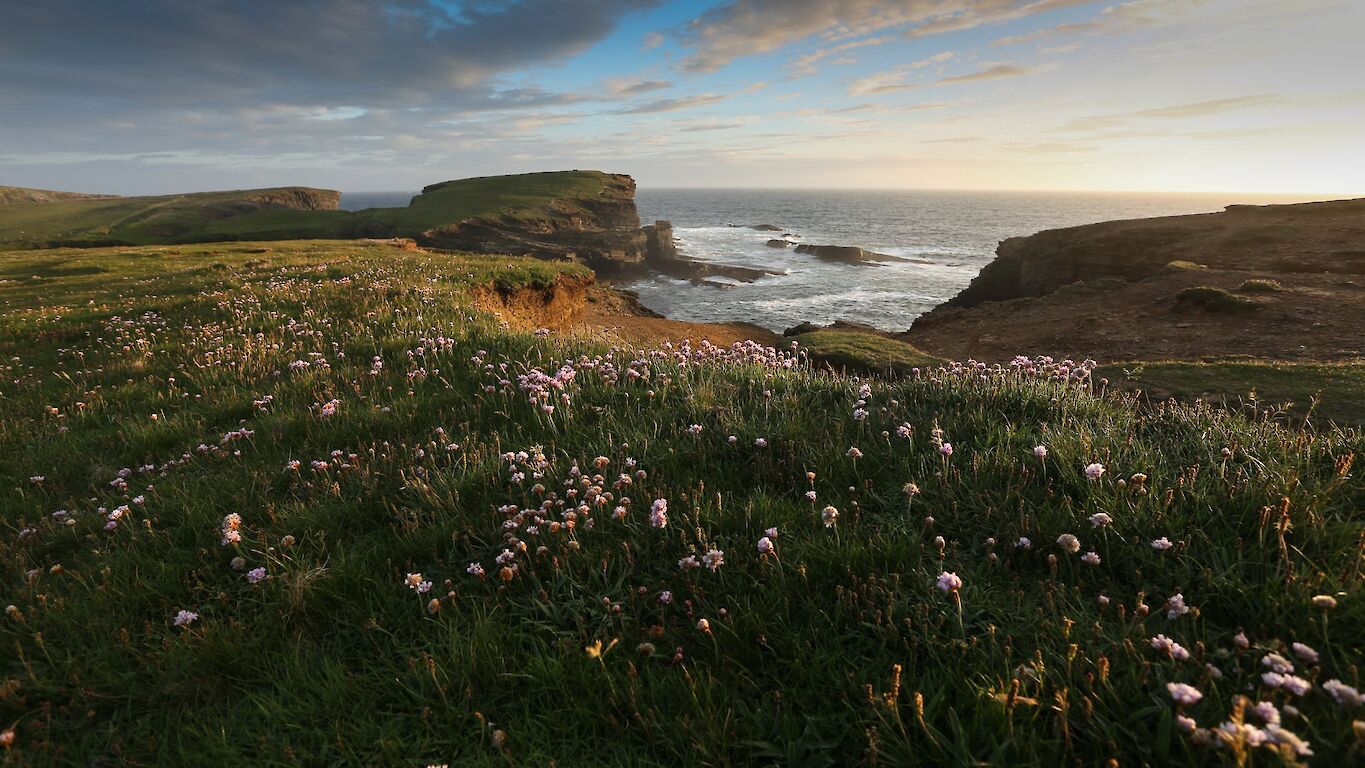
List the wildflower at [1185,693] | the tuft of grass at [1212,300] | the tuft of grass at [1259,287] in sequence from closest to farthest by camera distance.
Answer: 1. the wildflower at [1185,693]
2. the tuft of grass at [1212,300]
3. the tuft of grass at [1259,287]

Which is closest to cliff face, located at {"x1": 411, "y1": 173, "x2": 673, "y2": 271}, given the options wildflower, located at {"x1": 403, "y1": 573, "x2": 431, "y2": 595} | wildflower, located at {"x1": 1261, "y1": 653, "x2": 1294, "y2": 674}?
wildflower, located at {"x1": 403, "y1": 573, "x2": 431, "y2": 595}

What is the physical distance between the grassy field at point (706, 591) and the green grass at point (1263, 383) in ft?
22.5

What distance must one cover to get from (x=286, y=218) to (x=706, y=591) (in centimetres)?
11376

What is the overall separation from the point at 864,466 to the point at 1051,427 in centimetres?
167

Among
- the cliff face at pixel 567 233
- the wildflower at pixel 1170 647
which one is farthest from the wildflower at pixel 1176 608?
the cliff face at pixel 567 233

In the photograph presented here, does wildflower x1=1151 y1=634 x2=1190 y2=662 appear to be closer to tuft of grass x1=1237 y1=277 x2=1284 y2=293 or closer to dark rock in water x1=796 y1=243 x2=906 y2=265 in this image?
tuft of grass x1=1237 y1=277 x2=1284 y2=293

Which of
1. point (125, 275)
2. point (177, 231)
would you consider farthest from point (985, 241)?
point (177, 231)

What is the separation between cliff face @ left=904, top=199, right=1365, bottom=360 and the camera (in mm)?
17531

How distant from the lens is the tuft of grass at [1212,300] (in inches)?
776

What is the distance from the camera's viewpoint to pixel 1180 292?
2222 centimetres

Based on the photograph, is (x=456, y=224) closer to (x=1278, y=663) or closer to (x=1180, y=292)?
(x=1180, y=292)

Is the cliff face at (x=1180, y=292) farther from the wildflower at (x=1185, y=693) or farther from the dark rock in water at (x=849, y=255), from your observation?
the dark rock in water at (x=849, y=255)

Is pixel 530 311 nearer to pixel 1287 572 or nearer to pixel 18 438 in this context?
pixel 18 438

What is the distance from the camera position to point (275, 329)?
964 centimetres
